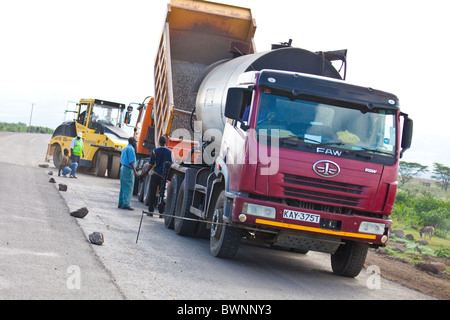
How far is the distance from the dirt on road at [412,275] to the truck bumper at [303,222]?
1.39 metres

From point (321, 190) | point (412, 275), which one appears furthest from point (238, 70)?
point (412, 275)

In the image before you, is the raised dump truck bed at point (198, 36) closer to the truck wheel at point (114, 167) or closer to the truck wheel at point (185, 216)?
the truck wheel at point (185, 216)

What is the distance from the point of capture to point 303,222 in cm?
795

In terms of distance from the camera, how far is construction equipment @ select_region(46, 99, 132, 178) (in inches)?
947

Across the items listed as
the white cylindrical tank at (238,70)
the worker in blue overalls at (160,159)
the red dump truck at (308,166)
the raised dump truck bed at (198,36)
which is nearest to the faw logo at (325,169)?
the red dump truck at (308,166)

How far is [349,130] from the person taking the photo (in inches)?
327

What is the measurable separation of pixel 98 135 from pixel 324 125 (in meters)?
17.4

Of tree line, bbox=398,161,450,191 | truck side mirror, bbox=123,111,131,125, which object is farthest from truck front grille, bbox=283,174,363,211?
tree line, bbox=398,161,450,191

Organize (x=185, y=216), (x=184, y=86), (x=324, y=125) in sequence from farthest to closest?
(x=184, y=86)
(x=185, y=216)
(x=324, y=125)

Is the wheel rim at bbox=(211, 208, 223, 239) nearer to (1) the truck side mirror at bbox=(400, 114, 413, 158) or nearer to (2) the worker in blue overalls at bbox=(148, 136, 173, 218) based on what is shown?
(1) the truck side mirror at bbox=(400, 114, 413, 158)

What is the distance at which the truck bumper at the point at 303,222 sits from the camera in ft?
26.0

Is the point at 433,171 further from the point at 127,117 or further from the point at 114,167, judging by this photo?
the point at 127,117

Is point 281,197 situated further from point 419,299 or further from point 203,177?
point 203,177
